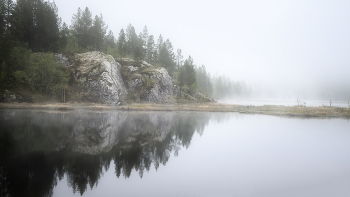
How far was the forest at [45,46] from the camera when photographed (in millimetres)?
44344

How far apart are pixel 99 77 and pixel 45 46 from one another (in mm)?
28920

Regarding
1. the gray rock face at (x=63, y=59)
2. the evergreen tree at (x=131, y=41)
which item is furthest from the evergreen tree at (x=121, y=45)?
the gray rock face at (x=63, y=59)

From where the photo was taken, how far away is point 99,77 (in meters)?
52.9

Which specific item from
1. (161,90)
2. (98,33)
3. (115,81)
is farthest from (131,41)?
(115,81)

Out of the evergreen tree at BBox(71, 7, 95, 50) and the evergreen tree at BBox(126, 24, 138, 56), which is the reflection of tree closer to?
the evergreen tree at BBox(71, 7, 95, 50)

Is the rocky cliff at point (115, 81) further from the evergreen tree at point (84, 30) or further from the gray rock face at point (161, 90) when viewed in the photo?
the evergreen tree at point (84, 30)

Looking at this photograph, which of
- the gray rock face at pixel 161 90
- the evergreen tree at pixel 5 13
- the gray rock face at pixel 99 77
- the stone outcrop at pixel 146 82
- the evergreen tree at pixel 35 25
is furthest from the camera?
the gray rock face at pixel 161 90

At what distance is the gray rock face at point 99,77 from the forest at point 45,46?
175 inches

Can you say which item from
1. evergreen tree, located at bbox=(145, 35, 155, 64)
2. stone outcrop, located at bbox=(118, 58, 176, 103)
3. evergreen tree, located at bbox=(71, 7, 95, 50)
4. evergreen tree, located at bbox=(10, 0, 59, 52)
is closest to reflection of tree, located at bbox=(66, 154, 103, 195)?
stone outcrop, located at bbox=(118, 58, 176, 103)

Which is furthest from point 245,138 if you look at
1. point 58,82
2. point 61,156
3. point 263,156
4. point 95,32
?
point 95,32

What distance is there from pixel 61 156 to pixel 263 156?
15309 millimetres

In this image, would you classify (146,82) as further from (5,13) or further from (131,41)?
(5,13)

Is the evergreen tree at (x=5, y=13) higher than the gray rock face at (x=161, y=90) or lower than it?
higher

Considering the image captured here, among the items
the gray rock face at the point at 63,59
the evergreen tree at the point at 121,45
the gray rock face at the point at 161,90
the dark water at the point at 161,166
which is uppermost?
the evergreen tree at the point at 121,45
